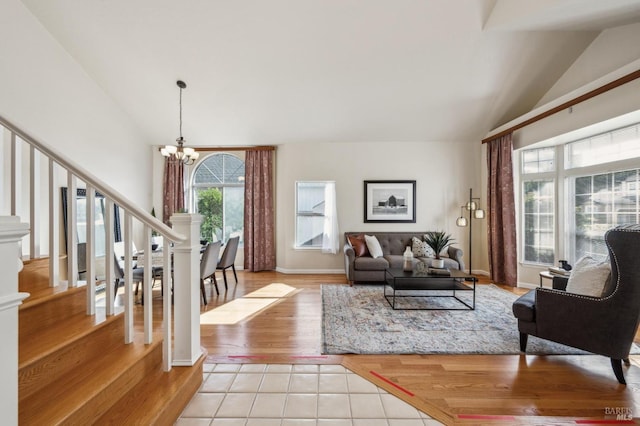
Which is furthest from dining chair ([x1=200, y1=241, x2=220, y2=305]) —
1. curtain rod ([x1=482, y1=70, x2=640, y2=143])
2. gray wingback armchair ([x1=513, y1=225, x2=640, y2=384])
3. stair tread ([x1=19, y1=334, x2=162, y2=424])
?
curtain rod ([x1=482, y1=70, x2=640, y2=143])

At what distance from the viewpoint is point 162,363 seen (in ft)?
5.47

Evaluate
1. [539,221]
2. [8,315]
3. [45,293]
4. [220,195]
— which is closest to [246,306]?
[45,293]

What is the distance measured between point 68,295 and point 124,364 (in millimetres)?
591

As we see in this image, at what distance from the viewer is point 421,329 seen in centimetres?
266

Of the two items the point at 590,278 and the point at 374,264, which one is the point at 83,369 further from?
the point at 374,264

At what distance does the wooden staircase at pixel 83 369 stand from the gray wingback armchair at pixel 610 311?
2733 millimetres

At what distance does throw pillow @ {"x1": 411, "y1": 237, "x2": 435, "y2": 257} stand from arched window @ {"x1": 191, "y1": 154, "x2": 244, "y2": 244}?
351cm

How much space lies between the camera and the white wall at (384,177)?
5.12m

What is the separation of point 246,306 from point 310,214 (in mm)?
2389

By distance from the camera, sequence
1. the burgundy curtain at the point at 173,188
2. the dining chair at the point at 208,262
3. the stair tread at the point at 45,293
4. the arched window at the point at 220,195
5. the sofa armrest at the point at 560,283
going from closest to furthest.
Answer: the stair tread at the point at 45,293 < the sofa armrest at the point at 560,283 < the dining chair at the point at 208,262 < the burgundy curtain at the point at 173,188 < the arched window at the point at 220,195

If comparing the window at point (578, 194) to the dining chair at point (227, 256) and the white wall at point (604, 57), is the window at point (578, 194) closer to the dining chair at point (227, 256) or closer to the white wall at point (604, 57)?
the white wall at point (604, 57)

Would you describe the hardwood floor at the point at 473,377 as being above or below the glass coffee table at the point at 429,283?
below

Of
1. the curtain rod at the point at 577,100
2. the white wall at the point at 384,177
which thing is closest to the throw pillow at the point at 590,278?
the curtain rod at the point at 577,100

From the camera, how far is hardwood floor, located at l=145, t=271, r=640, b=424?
162cm
